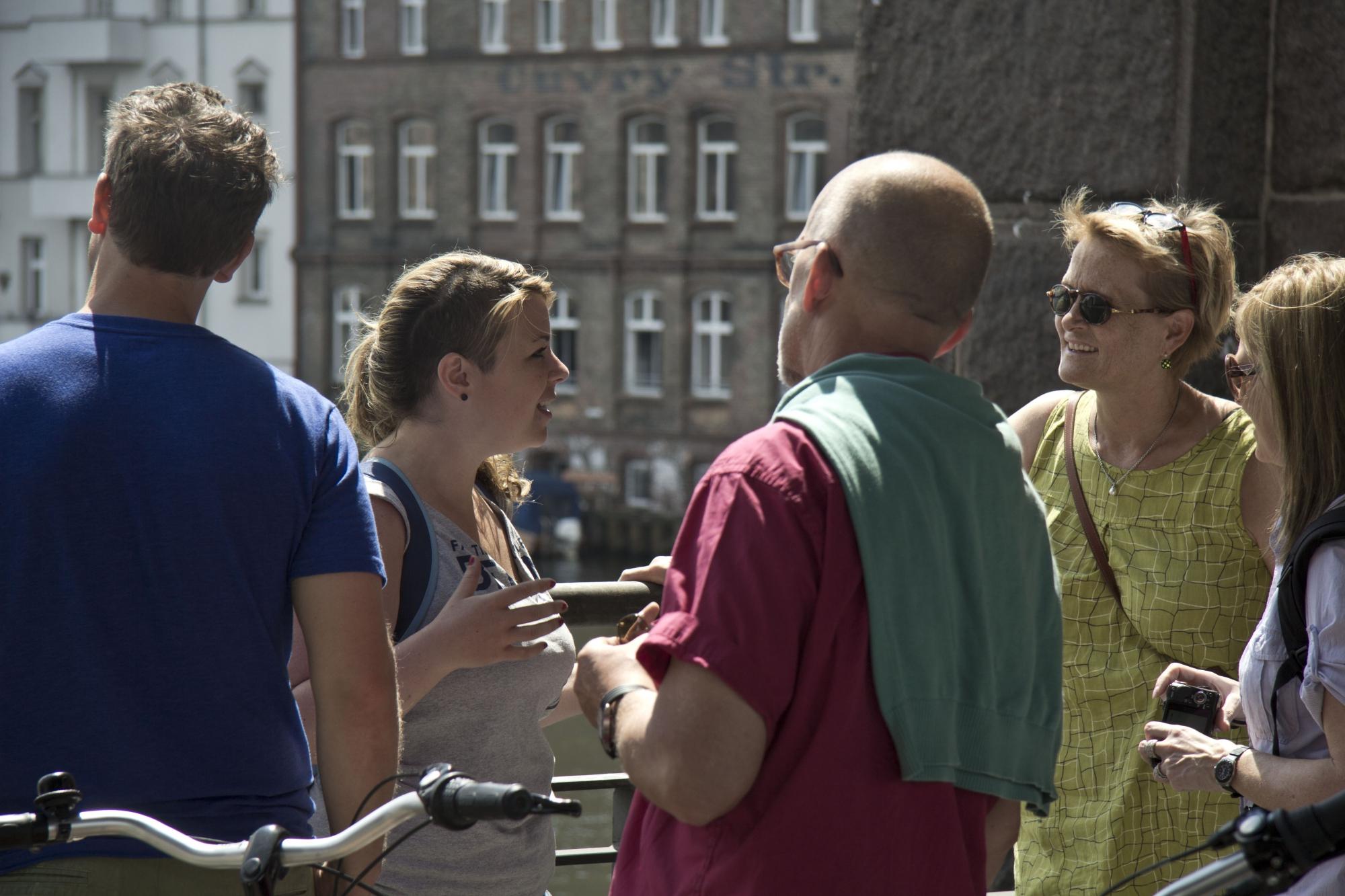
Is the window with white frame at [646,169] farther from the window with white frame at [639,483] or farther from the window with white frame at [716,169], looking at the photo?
the window with white frame at [639,483]

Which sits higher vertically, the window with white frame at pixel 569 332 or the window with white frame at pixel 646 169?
the window with white frame at pixel 646 169

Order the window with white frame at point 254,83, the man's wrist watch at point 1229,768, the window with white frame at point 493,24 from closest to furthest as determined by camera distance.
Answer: the man's wrist watch at point 1229,768, the window with white frame at point 493,24, the window with white frame at point 254,83

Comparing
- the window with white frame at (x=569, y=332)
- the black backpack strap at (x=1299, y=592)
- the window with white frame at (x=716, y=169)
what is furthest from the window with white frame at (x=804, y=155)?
the black backpack strap at (x=1299, y=592)

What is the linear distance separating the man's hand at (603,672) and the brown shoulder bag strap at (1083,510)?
135cm

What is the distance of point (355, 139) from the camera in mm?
37281

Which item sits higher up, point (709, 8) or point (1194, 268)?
point (709, 8)

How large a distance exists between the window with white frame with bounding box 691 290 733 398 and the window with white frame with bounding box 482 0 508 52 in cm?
734

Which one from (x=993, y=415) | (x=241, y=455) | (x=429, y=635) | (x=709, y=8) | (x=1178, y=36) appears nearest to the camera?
(x=993, y=415)

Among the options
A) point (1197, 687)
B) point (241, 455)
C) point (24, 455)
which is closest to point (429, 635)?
point (241, 455)

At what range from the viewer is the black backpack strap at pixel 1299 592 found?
2.31m

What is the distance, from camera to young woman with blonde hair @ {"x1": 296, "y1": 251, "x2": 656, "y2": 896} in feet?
8.70

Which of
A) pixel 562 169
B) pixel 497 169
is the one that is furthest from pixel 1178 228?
pixel 497 169

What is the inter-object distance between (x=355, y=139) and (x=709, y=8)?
8600 millimetres

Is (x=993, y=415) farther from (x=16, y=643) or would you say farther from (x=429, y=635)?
(x=16, y=643)
